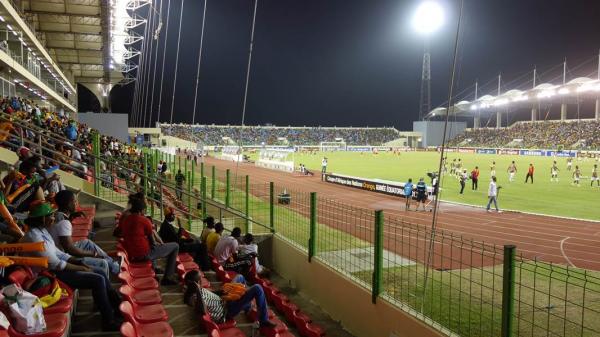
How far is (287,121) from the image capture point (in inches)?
5630

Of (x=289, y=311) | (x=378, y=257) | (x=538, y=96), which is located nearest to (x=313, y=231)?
(x=289, y=311)

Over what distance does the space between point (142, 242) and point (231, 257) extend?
7.35 ft

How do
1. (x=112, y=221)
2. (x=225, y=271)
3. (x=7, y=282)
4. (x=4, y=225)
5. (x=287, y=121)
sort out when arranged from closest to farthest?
(x=7, y=282)
(x=4, y=225)
(x=225, y=271)
(x=112, y=221)
(x=287, y=121)

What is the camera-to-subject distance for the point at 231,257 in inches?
365

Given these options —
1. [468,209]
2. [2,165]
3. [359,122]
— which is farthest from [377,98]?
[2,165]

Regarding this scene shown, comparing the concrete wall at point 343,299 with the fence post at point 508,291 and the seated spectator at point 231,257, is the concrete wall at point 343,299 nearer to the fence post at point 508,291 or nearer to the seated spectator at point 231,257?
the fence post at point 508,291

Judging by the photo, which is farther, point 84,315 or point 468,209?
point 468,209

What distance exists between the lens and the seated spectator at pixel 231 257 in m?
9.17

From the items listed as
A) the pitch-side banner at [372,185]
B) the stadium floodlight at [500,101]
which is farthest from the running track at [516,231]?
the stadium floodlight at [500,101]

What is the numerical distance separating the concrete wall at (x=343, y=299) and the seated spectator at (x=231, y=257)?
1292mm

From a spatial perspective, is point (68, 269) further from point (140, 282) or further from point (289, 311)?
point (289, 311)

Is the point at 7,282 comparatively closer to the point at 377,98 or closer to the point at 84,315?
the point at 84,315

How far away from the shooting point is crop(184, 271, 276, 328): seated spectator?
6219 millimetres

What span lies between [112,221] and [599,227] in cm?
1568
